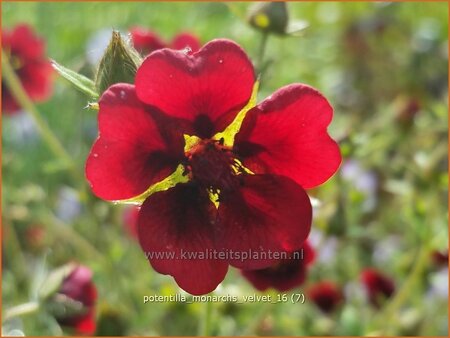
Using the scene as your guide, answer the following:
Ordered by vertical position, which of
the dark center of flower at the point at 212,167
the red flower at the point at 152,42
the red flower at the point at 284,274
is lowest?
the red flower at the point at 284,274

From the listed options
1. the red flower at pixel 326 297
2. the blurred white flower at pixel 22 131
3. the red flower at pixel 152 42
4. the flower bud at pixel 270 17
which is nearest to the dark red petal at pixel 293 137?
the flower bud at pixel 270 17

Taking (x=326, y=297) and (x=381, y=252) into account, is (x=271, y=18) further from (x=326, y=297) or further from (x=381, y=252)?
(x=381, y=252)

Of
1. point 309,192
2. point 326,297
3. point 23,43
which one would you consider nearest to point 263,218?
point 309,192

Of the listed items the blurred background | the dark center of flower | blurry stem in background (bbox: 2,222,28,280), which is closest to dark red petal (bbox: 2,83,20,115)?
the blurred background

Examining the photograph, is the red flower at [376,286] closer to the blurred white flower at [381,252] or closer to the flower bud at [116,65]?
the blurred white flower at [381,252]

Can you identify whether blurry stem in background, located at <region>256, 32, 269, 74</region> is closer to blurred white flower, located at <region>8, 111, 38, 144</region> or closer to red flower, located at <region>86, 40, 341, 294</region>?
red flower, located at <region>86, 40, 341, 294</region>

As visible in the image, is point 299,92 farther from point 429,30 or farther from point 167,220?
point 429,30
